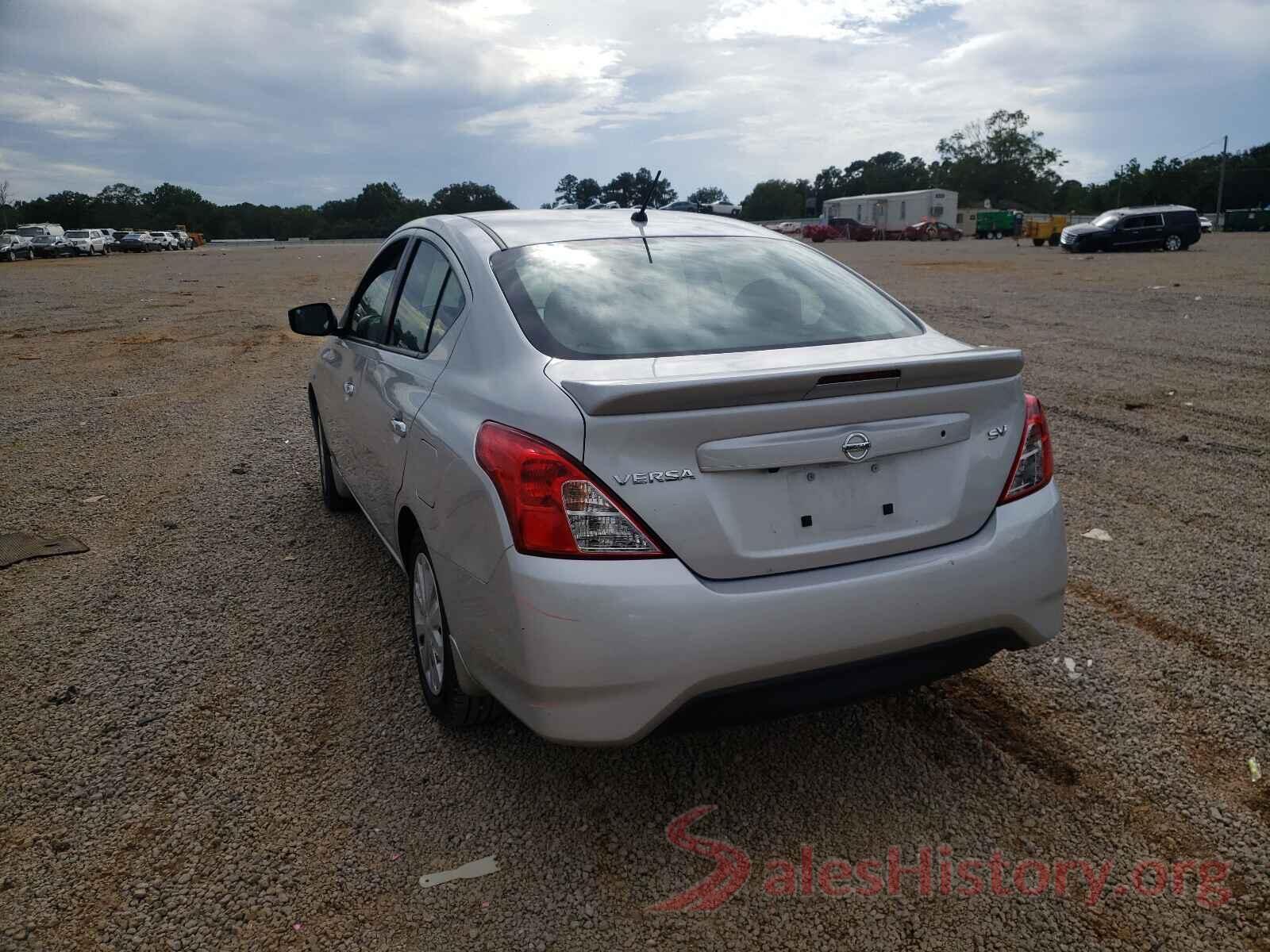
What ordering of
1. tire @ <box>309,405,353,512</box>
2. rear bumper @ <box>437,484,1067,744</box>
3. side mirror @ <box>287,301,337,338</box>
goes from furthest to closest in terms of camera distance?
tire @ <box>309,405,353,512</box> → side mirror @ <box>287,301,337,338</box> → rear bumper @ <box>437,484,1067,744</box>

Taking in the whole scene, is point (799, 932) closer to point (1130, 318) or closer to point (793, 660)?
point (793, 660)

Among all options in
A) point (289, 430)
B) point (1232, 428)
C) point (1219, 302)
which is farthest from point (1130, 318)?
point (289, 430)

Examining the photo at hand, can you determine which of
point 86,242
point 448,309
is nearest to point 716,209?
point 448,309

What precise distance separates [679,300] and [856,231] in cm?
6920

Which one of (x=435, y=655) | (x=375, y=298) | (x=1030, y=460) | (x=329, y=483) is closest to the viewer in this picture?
(x=1030, y=460)

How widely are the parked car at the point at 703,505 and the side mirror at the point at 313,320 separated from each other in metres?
1.70

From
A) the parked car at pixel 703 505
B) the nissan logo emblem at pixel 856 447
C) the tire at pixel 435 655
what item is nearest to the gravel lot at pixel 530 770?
the tire at pixel 435 655

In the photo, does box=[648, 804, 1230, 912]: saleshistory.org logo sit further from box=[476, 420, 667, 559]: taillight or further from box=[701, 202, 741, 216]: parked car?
box=[701, 202, 741, 216]: parked car

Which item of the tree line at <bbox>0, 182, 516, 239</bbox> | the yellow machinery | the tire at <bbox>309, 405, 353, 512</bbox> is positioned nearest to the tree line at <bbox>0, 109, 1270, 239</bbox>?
the tree line at <bbox>0, 182, 516, 239</bbox>

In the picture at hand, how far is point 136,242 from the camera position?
60.8 metres

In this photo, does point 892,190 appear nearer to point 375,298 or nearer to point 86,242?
point 86,242

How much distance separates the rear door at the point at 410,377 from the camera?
10.7ft

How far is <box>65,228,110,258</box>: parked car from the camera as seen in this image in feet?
175

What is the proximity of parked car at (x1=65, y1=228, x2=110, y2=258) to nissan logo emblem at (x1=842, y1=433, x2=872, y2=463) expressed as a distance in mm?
59675
